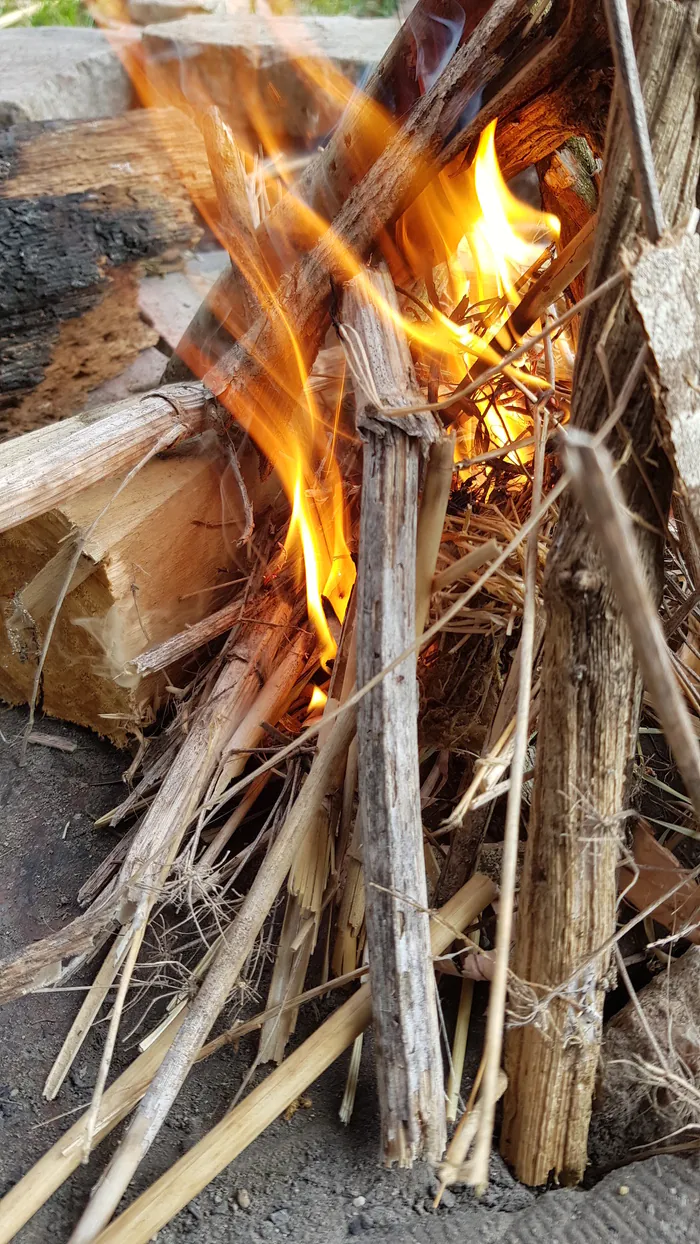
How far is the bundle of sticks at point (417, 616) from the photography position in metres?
1.09

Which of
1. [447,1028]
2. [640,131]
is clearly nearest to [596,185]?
[640,131]

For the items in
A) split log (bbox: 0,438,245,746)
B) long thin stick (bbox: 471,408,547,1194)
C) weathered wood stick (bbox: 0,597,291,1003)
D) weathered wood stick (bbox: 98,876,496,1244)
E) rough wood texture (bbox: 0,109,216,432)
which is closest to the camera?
long thin stick (bbox: 471,408,547,1194)

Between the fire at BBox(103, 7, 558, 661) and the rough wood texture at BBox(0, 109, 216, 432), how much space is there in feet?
2.85

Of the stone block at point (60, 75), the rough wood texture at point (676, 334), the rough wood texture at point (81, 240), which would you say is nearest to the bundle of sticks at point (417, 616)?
the rough wood texture at point (676, 334)

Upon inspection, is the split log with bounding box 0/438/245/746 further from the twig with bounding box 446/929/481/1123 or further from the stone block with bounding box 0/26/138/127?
the stone block with bounding box 0/26/138/127

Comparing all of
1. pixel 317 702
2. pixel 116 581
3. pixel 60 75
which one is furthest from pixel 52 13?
pixel 317 702

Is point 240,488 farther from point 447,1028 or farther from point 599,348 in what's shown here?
point 447,1028

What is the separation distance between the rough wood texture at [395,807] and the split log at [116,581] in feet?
2.15

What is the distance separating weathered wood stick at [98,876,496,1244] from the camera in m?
1.23

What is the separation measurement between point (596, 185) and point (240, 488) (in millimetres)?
867

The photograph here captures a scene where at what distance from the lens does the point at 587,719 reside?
1.19 metres

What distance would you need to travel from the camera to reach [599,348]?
3.54ft

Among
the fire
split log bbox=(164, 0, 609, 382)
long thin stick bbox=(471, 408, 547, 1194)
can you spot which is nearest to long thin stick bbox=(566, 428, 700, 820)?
long thin stick bbox=(471, 408, 547, 1194)

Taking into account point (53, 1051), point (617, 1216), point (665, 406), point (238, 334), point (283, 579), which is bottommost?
point (617, 1216)
